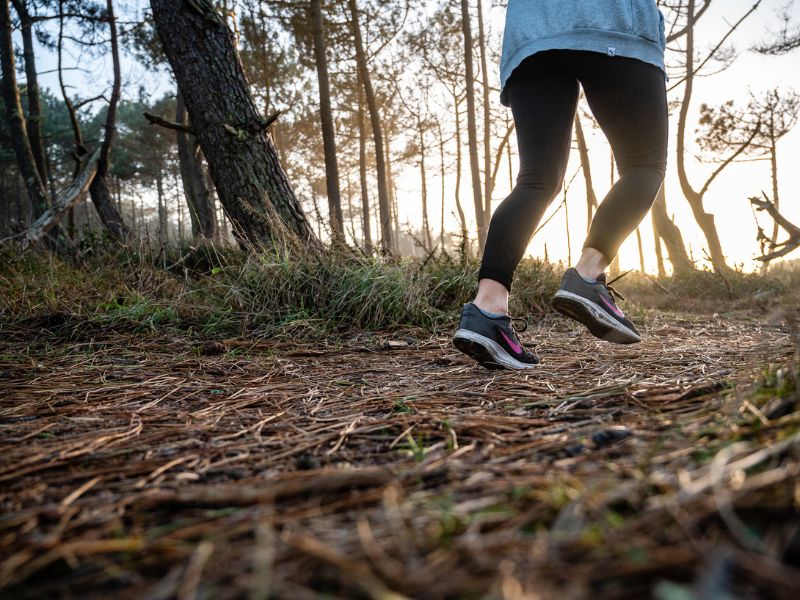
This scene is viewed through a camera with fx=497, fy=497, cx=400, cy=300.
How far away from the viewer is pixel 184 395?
152 cm

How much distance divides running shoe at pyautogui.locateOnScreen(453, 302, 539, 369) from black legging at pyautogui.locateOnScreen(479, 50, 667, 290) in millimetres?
142

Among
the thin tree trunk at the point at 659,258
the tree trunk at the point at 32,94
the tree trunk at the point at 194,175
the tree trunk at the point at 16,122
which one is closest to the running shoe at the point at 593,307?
the thin tree trunk at the point at 659,258

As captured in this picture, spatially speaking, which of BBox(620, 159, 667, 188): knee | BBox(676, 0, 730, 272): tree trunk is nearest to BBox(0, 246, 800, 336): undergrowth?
BBox(620, 159, 667, 188): knee

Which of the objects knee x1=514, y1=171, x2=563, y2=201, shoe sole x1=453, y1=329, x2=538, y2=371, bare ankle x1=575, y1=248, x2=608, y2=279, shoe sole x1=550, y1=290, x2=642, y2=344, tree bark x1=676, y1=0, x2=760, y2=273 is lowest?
shoe sole x1=453, y1=329, x2=538, y2=371

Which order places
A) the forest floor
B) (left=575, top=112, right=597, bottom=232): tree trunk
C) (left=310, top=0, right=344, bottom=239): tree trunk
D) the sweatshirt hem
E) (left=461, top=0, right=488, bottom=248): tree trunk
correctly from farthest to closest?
(left=575, top=112, right=597, bottom=232): tree trunk < (left=461, top=0, right=488, bottom=248): tree trunk < (left=310, top=0, right=344, bottom=239): tree trunk < the sweatshirt hem < the forest floor

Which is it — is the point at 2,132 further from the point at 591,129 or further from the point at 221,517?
the point at 221,517

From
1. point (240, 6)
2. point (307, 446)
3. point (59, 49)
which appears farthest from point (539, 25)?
point (59, 49)

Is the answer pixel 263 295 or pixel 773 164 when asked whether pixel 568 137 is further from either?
pixel 773 164

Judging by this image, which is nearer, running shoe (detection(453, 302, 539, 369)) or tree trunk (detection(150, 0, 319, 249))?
running shoe (detection(453, 302, 539, 369))

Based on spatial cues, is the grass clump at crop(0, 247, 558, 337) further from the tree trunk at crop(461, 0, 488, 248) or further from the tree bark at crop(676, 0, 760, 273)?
the tree bark at crop(676, 0, 760, 273)

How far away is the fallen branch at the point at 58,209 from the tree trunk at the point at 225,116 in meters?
1.71

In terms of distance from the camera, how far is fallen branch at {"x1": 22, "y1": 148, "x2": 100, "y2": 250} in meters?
4.15

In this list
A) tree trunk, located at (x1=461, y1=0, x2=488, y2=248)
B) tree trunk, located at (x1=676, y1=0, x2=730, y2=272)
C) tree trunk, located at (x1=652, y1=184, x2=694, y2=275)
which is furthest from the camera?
tree trunk, located at (x1=461, y1=0, x2=488, y2=248)

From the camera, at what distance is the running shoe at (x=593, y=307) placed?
5.66 ft
